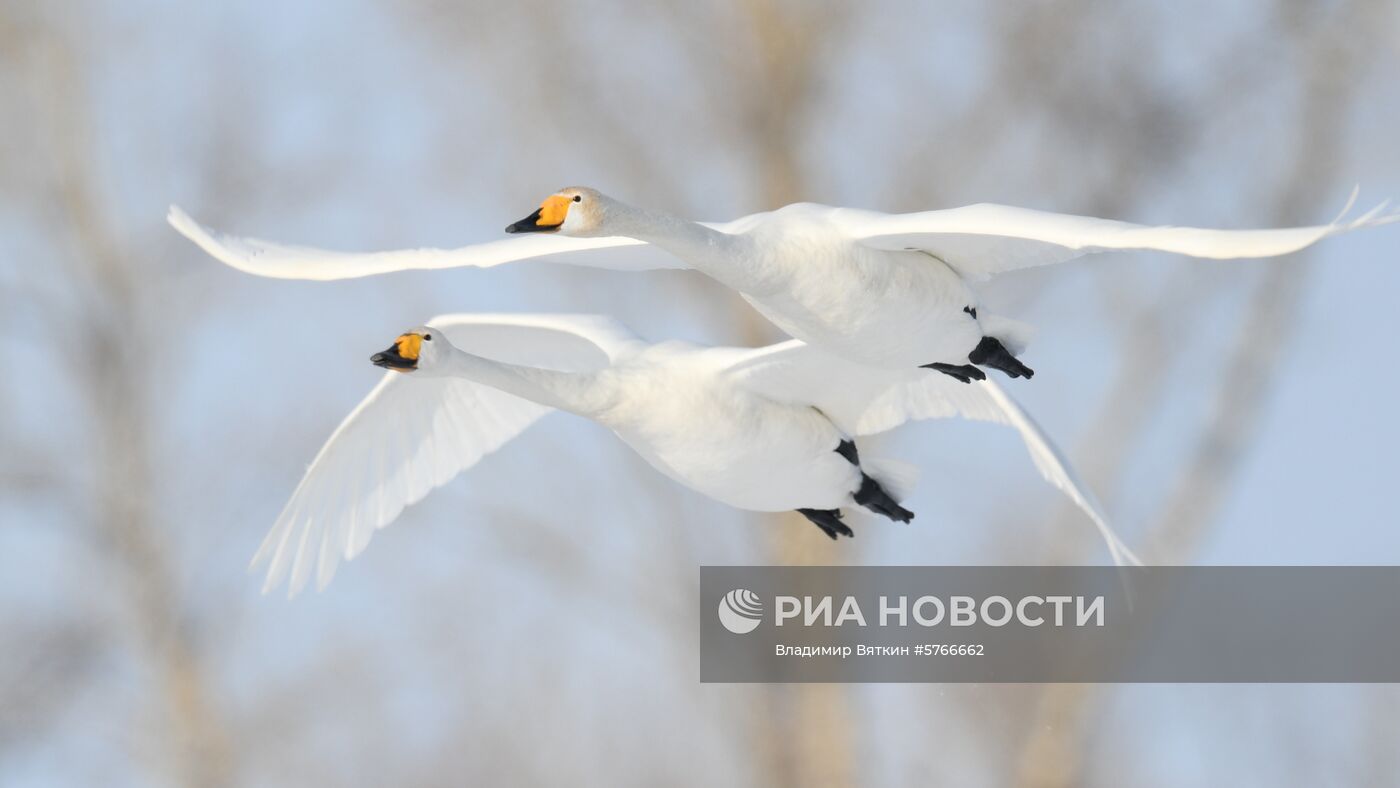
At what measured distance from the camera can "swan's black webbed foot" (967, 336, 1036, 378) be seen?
19.8ft

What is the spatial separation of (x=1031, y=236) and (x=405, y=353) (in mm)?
1750

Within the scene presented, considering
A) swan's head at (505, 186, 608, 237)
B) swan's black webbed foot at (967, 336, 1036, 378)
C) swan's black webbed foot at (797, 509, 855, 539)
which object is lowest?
swan's black webbed foot at (797, 509, 855, 539)

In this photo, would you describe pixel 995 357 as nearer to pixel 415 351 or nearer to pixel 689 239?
pixel 689 239

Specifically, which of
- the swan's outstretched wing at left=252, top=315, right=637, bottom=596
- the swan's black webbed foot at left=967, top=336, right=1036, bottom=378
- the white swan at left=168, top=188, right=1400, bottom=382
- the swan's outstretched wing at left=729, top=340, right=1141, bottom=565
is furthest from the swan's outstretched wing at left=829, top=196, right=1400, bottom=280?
the swan's outstretched wing at left=252, top=315, right=637, bottom=596

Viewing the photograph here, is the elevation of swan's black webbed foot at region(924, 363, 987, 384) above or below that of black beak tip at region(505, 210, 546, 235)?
above

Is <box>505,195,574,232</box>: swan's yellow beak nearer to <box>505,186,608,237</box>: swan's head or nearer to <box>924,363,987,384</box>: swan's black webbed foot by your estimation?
<box>505,186,608,237</box>: swan's head

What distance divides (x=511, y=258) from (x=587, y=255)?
1.29ft

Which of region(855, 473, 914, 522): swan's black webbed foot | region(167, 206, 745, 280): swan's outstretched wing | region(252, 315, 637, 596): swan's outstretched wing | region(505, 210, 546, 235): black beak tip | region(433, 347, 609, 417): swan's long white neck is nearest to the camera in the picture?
region(505, 210, 546, 235): black beak tip

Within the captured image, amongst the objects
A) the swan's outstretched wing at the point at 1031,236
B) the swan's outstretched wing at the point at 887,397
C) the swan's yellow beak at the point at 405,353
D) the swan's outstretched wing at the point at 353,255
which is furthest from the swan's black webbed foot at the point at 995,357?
the swan's yellow beak at the point at 405,353

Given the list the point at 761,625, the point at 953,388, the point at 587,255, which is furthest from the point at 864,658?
the point at 587,255

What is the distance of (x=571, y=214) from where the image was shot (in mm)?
5082

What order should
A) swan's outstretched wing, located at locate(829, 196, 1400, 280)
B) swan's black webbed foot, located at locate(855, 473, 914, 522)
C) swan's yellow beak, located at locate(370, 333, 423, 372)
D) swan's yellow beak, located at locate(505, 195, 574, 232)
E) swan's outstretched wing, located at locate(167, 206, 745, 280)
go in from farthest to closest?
swan's black webbed foot, located at locate(855, 473, 914, 522)
swan's outstretched wing, located at locate(167, 206, 745, 280)
swan's yellow beak, located at locate(370, 333, 423, 372)
swan's yellow beak, located at locate(505, 195, 574, 232)
swan's outstretched wing, located at locate(829, 196, 1400, 280)

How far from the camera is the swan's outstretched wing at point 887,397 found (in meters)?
6.14

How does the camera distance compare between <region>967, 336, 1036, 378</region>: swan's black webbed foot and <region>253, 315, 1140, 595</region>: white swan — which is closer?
<region>253, 315, 1140, 595</region>: white swan
